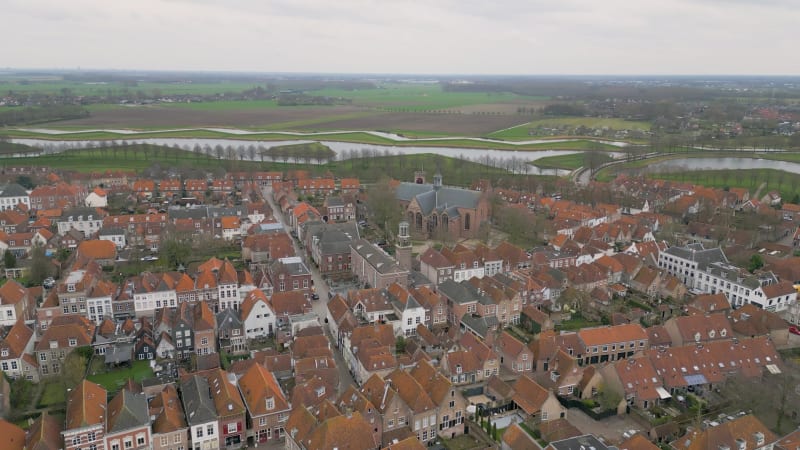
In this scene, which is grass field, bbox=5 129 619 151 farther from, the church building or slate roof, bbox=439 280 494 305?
slate roof, bbox=439 280 494 305

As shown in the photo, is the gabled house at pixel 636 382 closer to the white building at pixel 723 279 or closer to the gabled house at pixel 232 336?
the white building at pixel 723 279

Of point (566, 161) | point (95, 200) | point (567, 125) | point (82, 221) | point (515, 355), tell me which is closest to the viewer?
point (515, 355)

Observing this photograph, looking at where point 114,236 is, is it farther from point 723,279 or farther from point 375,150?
point 375,150

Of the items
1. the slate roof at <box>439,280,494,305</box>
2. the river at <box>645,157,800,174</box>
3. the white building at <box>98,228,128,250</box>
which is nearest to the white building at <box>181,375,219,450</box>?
the slate roof at <box>439,280,494,305</box>

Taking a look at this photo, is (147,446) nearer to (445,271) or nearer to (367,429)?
(367,429)

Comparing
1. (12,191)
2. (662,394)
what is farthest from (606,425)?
(12,191)

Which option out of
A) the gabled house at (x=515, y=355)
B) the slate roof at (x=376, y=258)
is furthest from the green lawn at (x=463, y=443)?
the slate roof at (x=376, y=258)

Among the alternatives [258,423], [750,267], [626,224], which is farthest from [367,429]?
[626,224]
